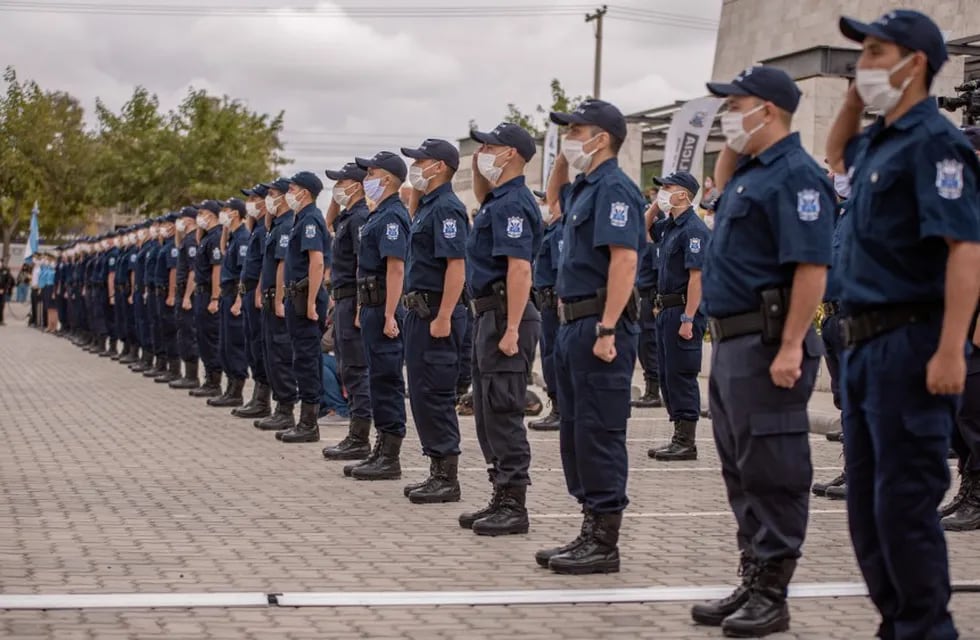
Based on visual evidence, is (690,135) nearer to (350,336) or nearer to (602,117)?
(350,336)

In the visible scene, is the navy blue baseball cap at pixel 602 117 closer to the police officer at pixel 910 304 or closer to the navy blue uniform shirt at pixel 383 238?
the police officer at pixel 910 304

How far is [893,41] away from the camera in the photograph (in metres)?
5.39

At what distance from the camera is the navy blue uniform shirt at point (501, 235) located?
873 centimetres

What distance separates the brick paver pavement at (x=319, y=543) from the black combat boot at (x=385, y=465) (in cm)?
14

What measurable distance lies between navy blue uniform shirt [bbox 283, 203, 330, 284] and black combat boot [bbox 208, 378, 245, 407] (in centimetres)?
382

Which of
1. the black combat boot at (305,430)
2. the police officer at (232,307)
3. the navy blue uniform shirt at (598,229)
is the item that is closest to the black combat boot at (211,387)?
the police officer at (232,307)

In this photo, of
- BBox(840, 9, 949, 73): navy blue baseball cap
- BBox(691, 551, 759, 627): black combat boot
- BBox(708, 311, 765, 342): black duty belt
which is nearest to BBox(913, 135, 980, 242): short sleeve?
BBox(840, 9, 949, 73): navy blue baseball cap

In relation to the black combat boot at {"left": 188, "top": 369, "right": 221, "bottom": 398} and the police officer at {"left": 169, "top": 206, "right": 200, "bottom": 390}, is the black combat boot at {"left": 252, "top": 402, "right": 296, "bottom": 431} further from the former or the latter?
the police officer at {"left": 169, "top": 206, "right": 200, "bottom": 390}

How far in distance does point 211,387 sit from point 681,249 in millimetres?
7761

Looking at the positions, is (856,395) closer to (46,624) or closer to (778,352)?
(778,352)

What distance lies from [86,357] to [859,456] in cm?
2397

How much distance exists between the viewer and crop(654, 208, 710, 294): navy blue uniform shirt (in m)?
13.0

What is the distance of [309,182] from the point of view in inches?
555

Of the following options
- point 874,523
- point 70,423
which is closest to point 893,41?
point 874,523
